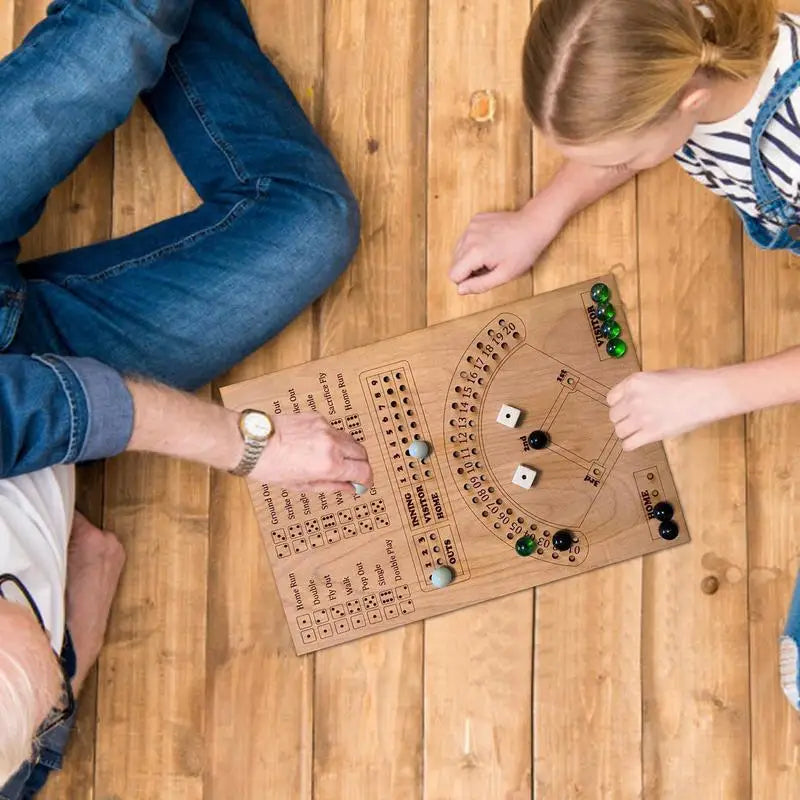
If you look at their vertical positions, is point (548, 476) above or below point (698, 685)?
above

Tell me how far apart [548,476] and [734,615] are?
306mm

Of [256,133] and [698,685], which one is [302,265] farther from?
[698,685]

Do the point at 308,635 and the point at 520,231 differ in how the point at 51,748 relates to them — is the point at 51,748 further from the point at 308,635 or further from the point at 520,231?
the point at 520,231

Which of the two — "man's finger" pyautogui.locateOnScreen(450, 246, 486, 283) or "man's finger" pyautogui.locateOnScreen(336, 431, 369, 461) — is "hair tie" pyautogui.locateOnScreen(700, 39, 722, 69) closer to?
"man's finger" pyautogui.locateOnScreen(450, 246, 486, 283)

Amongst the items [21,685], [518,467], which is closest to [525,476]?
[518,467]

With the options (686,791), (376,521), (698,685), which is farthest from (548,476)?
(686,791)

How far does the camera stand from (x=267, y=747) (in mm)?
1244

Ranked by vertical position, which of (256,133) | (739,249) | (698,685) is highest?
(256,133)

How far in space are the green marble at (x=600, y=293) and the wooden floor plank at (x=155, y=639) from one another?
58cm

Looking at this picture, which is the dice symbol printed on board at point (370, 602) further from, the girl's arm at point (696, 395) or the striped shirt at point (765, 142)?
the striped shirt at point (765, 142)

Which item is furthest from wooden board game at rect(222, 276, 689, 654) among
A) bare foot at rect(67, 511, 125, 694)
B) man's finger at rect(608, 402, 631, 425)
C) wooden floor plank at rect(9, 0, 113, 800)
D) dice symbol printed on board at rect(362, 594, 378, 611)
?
wooden floor plank at rect(9, 0, 113, 800)

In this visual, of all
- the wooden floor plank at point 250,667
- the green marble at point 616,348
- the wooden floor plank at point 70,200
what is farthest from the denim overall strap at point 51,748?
the green marble at point 616,348

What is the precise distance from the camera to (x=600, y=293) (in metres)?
1.24

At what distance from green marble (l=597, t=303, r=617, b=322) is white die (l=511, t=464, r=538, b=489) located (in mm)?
224
